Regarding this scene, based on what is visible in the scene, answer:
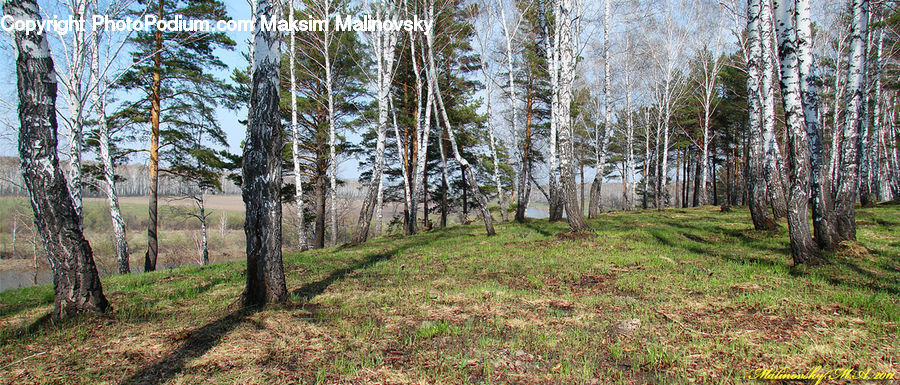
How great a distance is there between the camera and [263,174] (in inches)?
163

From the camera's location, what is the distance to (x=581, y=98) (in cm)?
2697

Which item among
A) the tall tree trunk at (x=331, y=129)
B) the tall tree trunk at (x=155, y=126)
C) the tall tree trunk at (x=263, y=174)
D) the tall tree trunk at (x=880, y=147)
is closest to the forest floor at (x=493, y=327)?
the tall tree trunk at (x=263, y=174)

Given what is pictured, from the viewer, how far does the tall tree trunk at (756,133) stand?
8.75m

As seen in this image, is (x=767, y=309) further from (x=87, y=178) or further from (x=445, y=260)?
(x=87, y=178)

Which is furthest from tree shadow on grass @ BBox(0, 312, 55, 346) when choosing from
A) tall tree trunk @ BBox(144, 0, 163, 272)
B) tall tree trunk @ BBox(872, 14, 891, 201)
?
tall tree trunk @ BBox(872, 14, 891, 201)

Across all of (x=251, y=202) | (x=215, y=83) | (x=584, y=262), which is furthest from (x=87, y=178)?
(x=584, y=262)

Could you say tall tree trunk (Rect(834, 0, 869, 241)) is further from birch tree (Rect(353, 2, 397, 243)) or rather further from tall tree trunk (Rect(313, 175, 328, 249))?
tall tree trunk (Rect(313, 175, 328, 249))

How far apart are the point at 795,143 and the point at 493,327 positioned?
578cm

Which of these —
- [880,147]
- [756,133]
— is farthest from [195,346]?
[880,147]

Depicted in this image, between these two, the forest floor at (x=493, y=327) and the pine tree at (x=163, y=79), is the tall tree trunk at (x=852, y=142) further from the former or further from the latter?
the pine tree at (x=163, y=79)

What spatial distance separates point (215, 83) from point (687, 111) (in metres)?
31.8

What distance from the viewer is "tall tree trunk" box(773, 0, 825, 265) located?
552cm

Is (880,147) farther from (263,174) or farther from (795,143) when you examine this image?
(263,174)

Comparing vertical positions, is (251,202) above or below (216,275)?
above
